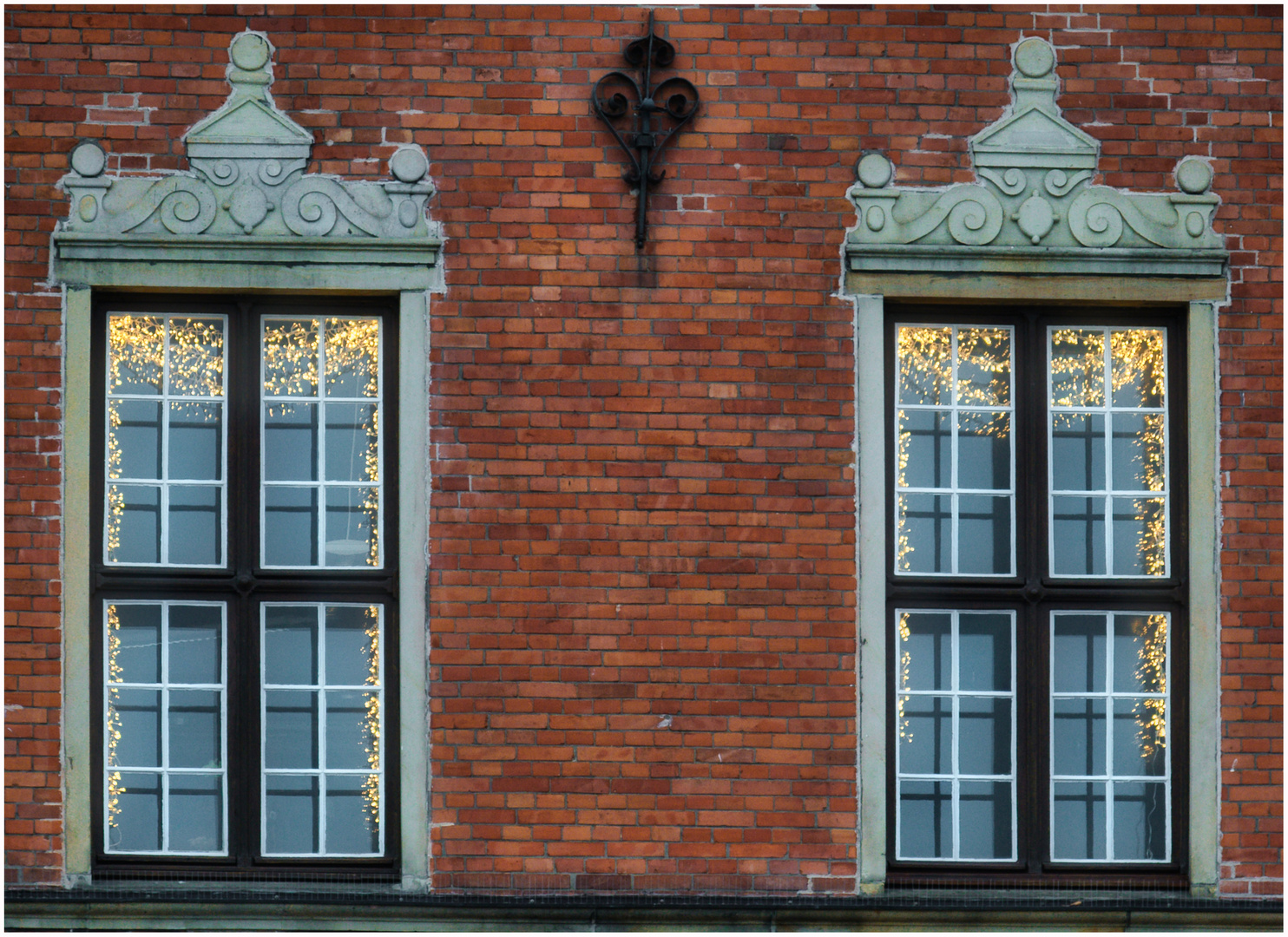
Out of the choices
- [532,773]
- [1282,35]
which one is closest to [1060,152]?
[1282,35]

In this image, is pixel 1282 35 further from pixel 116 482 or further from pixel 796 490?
pixel 116 482

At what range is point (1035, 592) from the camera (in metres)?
4.77

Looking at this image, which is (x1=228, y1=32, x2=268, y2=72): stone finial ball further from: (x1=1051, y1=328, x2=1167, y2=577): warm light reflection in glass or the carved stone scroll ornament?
(x1=1051, y1=328, x2=1167, y2=577): warm light reflection in glass

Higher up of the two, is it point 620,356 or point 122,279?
point 122,279

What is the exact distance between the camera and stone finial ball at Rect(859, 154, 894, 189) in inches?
185

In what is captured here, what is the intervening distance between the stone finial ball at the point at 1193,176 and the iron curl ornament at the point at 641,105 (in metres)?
2.08

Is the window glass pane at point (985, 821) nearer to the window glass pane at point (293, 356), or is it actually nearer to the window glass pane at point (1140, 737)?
the window glass pane at point (1140, 737)

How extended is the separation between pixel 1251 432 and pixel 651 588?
103 inches

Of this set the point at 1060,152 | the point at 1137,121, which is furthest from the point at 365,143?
the point at 1137,121

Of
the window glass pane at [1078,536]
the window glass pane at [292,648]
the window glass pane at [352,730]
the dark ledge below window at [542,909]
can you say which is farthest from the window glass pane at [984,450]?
the window glass pane at [292,648]

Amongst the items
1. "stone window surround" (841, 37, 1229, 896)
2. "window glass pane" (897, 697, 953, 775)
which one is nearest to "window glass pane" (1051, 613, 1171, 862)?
"stone window surround" (841, 37, 1229, 896)

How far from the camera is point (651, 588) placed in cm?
463

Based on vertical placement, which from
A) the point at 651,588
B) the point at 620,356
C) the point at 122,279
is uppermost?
the point at 122,279

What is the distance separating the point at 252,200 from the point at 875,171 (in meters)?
2.61
